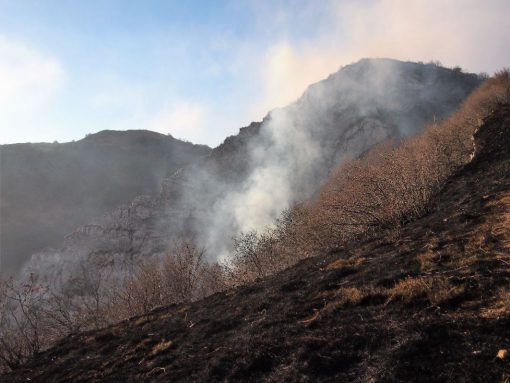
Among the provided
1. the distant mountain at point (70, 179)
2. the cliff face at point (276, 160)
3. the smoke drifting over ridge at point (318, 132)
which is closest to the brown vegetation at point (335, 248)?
the smoke drifting over ridge at point (318, 132)

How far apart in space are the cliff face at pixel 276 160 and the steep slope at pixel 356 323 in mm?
27519

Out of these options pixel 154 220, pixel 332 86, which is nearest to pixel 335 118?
pixel 332 86

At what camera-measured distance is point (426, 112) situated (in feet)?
137

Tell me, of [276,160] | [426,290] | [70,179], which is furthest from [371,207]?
[70,179]

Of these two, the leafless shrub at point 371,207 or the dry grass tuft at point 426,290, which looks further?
the leafless shrub at point 371,207

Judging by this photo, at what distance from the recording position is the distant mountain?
56.4 m

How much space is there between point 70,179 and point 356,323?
225 ft

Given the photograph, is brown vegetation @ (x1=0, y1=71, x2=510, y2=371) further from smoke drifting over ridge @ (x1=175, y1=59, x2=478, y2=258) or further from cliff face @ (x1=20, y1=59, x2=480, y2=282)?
cliff face @ (x1=20, y1=59, x2=480, y2=282)

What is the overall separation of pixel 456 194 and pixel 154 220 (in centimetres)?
3494

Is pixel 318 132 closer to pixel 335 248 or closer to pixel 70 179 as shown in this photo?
pixel 335 248

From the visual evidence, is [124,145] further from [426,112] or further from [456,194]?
[456,194]

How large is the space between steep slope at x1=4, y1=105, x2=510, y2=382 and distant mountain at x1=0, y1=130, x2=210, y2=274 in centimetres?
5010

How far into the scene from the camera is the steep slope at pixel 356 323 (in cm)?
400

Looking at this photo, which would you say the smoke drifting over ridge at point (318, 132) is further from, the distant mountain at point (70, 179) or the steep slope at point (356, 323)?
the steep slope at point (356, 323)
